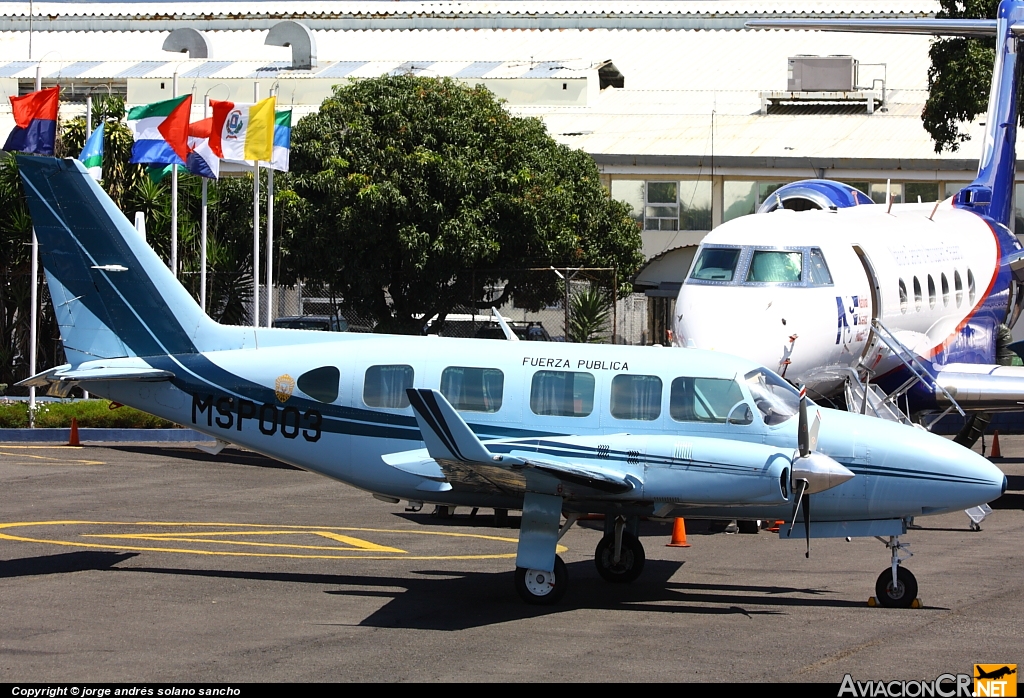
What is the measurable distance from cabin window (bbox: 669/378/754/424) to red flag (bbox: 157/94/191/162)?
17174mm

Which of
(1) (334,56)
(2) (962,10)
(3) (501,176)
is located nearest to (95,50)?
(1) (334,56)

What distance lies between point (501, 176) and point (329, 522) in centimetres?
1894

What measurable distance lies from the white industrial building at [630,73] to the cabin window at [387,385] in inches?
908

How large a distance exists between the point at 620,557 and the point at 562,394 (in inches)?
81.3

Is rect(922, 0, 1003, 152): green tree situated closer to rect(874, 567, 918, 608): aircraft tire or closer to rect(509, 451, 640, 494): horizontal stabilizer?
rect(874, 567, 918, 608): aircraft tire

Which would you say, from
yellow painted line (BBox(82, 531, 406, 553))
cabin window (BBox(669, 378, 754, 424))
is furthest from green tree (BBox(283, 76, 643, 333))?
cabin window (BBox(669, 378, 754, 424))

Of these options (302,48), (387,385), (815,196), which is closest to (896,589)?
(387,385)

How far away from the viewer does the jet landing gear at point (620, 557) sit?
15.1m

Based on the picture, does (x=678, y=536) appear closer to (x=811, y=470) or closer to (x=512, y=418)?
(x=512, y=418)

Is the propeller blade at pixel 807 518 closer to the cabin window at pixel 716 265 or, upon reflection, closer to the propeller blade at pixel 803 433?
the propeller blade at pixel 803 433

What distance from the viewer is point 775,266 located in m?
19.0

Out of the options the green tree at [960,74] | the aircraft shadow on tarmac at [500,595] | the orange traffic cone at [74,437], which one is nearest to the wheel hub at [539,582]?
the aircraft shadow on tarmac at [500,595]

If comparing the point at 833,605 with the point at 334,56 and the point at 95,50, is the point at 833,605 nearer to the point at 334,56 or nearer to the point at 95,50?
the point at 334,56

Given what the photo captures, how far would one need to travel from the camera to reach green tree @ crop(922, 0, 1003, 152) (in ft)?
123
